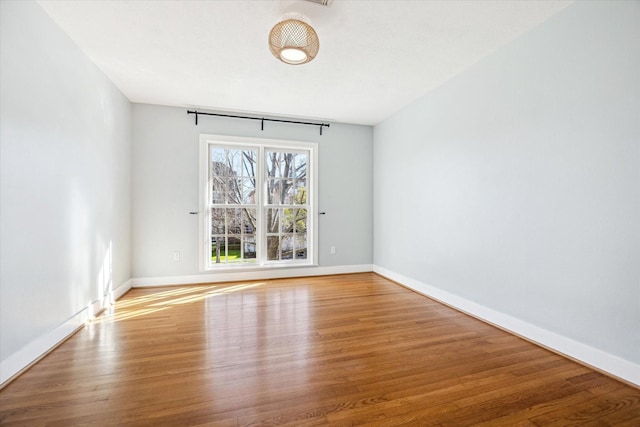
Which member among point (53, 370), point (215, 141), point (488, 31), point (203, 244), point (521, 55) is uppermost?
point (488, 31)

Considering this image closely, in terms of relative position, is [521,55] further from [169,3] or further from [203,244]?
[203,244]

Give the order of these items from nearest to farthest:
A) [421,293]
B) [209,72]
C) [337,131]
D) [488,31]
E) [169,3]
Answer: [169,3], [488,31], [209,72], [421,293], [337,131]

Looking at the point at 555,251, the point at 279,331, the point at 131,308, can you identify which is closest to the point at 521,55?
the point at 555,251

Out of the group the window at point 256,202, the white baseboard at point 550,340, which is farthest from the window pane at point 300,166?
the white baseboard at point 550,340

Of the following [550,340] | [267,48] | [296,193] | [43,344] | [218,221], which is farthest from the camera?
[296,193]

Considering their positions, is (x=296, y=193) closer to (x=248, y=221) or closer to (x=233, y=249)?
(x=248, y=221)

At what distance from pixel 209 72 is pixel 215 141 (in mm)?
1284

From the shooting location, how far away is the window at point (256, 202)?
4188mm

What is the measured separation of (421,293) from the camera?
11.8ft

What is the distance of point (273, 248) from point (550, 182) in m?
3.46

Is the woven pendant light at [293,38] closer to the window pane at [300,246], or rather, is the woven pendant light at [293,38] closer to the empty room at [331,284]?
the empty room at [331,284]

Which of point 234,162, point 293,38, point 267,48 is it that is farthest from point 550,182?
point 234,162

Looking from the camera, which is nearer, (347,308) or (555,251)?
(555,251)

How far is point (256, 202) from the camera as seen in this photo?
4367 mm
